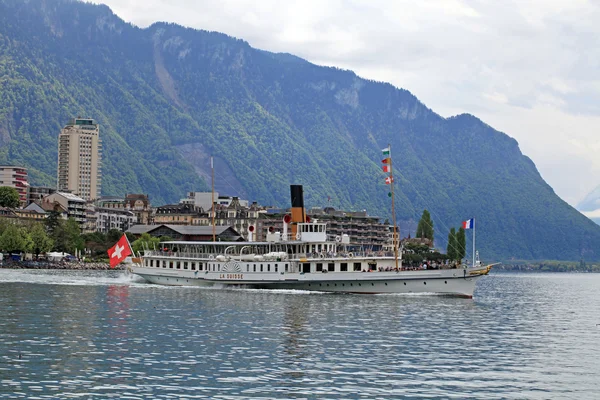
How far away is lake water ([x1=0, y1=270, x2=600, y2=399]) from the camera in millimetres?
38156

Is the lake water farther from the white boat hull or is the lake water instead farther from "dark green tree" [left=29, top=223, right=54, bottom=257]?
"dark green tree" [left=29, top=223, right=54, bottom=257]

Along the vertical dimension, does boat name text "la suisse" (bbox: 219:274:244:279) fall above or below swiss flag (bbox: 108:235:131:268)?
below

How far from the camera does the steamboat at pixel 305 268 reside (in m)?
88.7

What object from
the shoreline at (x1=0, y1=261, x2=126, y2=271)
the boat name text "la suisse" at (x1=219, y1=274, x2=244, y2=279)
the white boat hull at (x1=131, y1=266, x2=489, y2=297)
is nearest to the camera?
the white boat hull at (x1=131, y1=266, x2=489, y2=297)

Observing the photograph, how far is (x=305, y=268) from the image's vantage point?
93375mm

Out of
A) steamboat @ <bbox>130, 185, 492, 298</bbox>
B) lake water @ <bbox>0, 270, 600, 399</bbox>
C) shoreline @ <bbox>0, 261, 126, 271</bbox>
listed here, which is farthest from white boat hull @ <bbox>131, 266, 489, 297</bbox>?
shoreline @ <bbox>0, 261, 126, 271</bbox>

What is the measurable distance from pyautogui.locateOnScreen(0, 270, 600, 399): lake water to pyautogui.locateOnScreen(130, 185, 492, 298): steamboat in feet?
30.6

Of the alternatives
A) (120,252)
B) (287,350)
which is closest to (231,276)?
(120,252)

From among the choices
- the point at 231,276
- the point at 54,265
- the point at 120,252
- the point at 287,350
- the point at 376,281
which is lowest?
the point at 287,350

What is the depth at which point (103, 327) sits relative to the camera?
184 ft

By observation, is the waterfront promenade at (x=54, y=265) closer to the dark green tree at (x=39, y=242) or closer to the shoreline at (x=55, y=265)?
the shoreline at (x=55, y=265)

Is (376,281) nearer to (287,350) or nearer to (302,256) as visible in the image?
(302,256)

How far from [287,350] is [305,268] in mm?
45459

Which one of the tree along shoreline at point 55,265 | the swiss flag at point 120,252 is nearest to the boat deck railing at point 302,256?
the swiss flag at point 120,252
